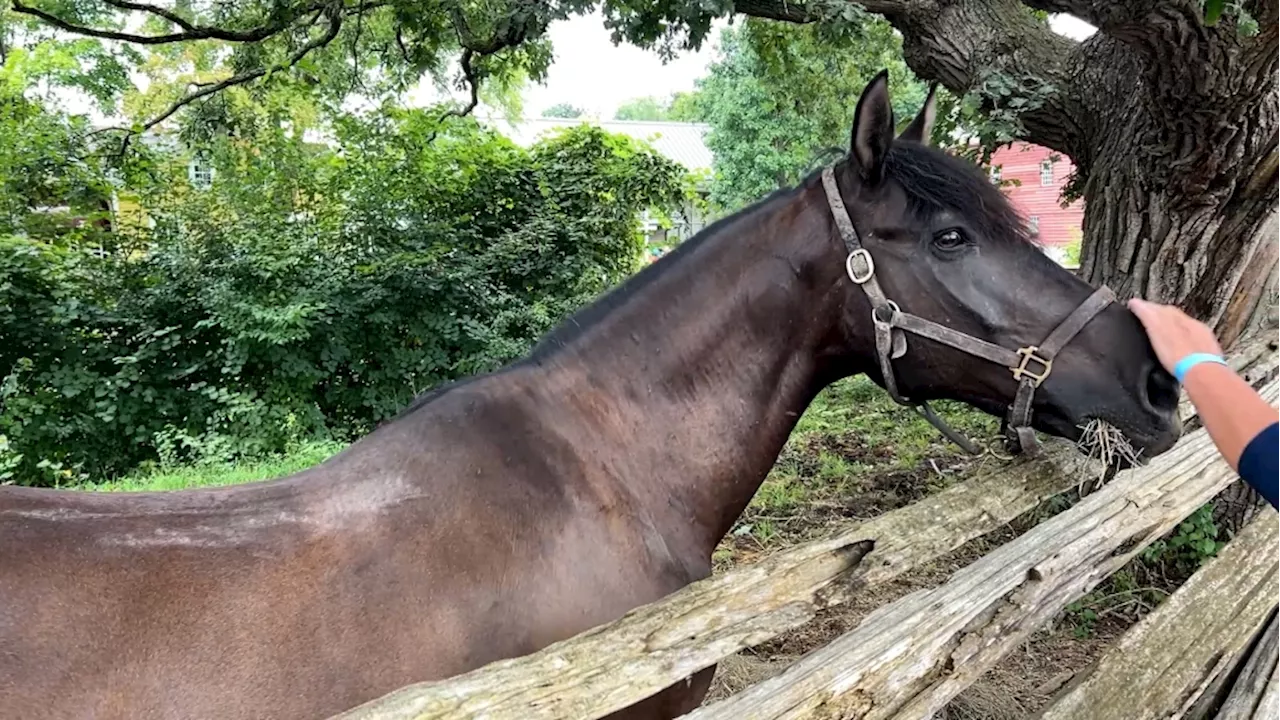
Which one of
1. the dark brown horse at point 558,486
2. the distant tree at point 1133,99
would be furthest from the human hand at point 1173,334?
the distant tree at point 1133,99

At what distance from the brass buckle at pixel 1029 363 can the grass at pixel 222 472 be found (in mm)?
5264

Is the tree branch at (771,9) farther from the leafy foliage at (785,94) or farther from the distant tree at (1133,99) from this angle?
the leafy foliage at (785,94)

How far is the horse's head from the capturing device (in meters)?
2.07

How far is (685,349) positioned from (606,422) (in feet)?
1.07

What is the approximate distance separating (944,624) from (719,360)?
931 mm

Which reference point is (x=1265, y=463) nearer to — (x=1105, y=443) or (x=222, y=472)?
(x=1105, y=443)

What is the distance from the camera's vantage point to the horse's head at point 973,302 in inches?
81.6

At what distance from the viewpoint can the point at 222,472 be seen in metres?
6.54

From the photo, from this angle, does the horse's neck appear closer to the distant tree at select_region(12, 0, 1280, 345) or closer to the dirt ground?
the dirt ground

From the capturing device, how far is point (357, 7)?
7980 mm

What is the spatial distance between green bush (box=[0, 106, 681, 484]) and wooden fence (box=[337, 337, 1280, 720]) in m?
6.21

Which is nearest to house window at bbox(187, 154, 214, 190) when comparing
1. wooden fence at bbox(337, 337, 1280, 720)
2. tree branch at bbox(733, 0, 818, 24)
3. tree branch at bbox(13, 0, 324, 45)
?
tree branch at bbox(13, 0, 324, 45)

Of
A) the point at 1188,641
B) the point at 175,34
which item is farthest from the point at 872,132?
the point at 175,34

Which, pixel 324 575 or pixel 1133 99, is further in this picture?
pixel 1133 99
